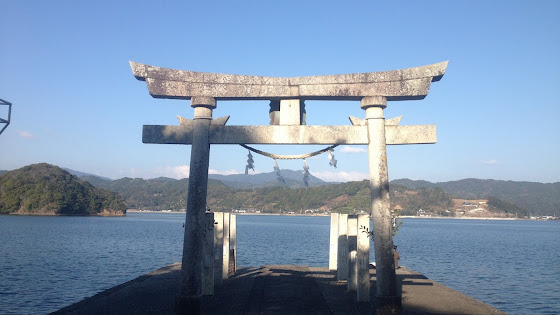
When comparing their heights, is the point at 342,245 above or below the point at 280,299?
above

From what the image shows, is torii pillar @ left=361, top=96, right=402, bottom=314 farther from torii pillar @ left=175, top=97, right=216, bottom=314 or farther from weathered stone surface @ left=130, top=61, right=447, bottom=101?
torii pillar @ left=175, top=97, right=216, bottom=314

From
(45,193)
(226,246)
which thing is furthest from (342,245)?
(45,193)

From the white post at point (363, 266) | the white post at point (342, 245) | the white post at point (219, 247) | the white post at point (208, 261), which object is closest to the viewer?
the white post at point (363, 266)

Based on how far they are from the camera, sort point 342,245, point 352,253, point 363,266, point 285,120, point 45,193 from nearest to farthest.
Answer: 1. point 285,120
2. point 363,266
3. point 352,253
4. point 342,245
5. point 45,193

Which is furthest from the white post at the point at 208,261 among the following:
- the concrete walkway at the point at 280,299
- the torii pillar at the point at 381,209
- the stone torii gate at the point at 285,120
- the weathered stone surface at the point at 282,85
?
the torii pillar at the point at 381,209

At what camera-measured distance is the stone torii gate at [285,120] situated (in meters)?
8.90

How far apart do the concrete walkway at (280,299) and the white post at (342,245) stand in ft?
A: 1.57

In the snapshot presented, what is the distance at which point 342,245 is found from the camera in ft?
53.1

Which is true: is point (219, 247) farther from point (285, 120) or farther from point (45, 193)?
point (45, 193)

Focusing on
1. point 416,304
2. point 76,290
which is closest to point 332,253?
point 416,304

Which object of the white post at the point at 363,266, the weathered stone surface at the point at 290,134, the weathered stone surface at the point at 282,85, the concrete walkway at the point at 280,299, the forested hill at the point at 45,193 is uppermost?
the forested hill at the point at 45,193

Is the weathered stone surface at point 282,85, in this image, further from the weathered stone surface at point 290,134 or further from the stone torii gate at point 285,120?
the weathered stone surface at point 290,134

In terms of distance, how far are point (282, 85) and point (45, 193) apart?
122 metres

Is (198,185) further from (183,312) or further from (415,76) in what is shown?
(415,76)
